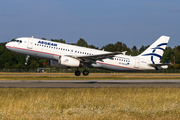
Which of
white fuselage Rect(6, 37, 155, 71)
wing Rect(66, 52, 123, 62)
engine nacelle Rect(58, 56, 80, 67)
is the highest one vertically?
white fuselage Rect(6, 37, 155, 71)

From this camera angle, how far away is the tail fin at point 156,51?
50312 millimetres

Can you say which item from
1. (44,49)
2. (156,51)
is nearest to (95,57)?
(44,49)

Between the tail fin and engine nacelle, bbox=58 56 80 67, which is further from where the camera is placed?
the tail fin

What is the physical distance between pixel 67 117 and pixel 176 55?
155 metres

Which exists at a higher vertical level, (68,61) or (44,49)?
(44,49)

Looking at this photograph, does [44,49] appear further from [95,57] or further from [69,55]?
[95,57]

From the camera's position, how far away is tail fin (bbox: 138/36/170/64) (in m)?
50.3

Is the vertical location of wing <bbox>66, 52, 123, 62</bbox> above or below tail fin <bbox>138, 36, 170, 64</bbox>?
below

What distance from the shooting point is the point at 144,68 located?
48531 mm

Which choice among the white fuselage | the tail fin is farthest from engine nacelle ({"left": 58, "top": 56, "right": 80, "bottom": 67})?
the tail fin

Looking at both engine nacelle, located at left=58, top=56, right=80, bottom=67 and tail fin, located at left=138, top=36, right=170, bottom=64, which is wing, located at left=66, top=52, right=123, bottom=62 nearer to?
engine nacelle, located at left=58, top=56, right=80, bottom=67

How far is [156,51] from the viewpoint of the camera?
5103 centimetres

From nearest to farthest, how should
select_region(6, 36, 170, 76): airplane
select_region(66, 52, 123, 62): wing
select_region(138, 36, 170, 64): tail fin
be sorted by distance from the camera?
1. select_region(6, 36, 170, 76): airplane
2. select_region(66, 52, 123, 62): wing
3. select_region(138, 36, 170, 64): tail fin

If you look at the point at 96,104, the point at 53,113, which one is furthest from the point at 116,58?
the point at 53,113
